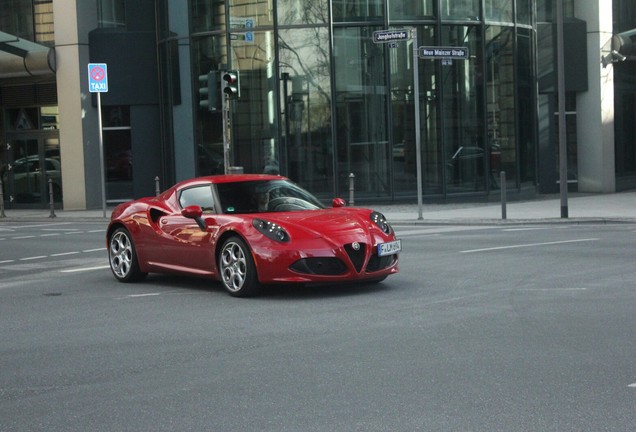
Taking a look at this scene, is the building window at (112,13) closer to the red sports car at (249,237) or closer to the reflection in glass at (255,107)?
the reflection in glass at (255,107)

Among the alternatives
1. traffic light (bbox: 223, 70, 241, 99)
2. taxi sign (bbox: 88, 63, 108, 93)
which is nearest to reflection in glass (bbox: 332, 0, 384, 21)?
taxi sign (bbox: 88, 63, 108, 93)

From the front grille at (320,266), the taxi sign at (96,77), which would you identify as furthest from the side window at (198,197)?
the taxi sign at (96,77)

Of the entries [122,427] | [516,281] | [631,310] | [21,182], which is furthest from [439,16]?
[122,427]

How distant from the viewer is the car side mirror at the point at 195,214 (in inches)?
493

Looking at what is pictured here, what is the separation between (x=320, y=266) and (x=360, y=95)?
60.6 feet

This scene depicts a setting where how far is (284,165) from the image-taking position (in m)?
30.1

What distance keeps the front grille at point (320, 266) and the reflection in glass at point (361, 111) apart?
18.1 metres

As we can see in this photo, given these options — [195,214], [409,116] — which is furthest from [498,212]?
[195,214]

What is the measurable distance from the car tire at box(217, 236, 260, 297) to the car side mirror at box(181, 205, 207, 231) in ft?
1.52

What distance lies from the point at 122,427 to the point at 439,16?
2478cm

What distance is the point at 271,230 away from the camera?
38.9 ft

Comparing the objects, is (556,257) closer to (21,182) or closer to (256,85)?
(256,85)

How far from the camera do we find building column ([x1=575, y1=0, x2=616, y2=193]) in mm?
34531

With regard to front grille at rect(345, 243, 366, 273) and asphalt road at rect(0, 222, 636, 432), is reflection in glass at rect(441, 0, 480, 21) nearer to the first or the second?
asphalt road at rect(0, 222, 636, 432)
